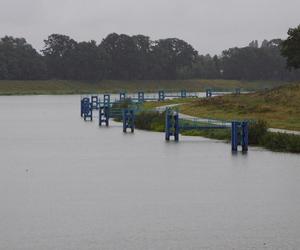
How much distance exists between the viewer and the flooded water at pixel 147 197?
27219 millimetres

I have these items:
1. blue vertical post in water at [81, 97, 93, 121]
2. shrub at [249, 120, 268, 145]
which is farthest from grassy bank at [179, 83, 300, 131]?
blue vertical post in water at [81, 97, 93, 121]

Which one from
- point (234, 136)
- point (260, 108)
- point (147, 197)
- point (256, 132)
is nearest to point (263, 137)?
point (256, 132)

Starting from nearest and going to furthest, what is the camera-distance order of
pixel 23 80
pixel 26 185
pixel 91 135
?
1. pixel 26 185
2. pixel 91 135
3. pixel 23 80

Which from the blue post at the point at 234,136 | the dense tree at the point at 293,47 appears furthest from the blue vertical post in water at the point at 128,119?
the dense tree at the point at 293,47

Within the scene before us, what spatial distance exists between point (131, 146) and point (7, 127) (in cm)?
2416

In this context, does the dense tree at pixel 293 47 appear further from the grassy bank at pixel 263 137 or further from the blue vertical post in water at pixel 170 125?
the blue vertical post in water at pixel 170 125

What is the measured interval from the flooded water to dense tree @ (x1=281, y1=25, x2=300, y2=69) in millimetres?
47371

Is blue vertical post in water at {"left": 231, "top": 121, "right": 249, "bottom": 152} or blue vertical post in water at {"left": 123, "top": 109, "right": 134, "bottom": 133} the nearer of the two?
blue vertical post in water at {"left": 231, "top": 121, "right": 249, "bottom": 152}

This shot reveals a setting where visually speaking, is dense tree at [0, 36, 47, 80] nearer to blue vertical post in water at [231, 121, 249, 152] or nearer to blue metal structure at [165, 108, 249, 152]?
blue metal structure at [165, 108, 249, 152]

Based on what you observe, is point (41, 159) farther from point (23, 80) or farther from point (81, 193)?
point (23, 80)

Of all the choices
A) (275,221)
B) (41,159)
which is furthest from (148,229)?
(41,159)

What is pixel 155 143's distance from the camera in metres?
57.0

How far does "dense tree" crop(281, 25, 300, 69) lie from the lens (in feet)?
335

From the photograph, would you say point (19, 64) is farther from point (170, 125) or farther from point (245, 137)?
point (245, 137)
